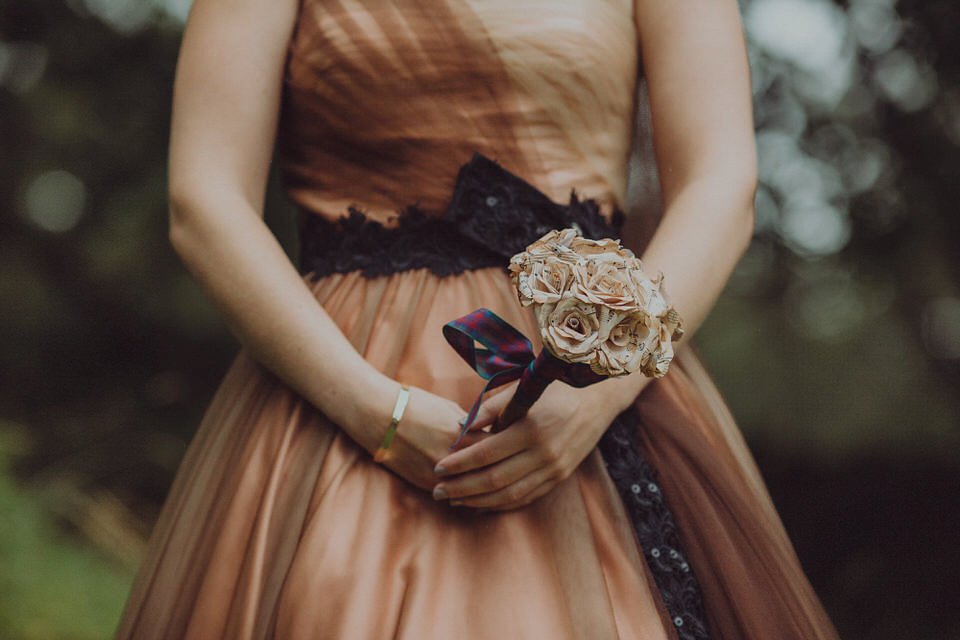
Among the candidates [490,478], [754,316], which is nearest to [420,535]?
[490,478]

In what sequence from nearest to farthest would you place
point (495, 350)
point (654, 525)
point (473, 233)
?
point (495, 350), point (654, 525), point (473, 233)

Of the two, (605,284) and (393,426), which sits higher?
(605,284)

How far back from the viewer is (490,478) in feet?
2.50

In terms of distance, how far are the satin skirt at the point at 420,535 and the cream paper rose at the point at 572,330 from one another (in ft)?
0.83

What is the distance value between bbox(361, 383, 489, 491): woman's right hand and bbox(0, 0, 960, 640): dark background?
1.22 metres

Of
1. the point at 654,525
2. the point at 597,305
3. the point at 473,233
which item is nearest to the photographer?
the point at 597,305

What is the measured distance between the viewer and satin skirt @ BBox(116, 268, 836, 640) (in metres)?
0.73

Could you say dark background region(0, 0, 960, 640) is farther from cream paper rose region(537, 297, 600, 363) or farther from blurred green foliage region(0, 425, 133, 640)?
cream paper rose region(537, 297, 600, 363)

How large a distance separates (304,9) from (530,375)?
1.91 ft

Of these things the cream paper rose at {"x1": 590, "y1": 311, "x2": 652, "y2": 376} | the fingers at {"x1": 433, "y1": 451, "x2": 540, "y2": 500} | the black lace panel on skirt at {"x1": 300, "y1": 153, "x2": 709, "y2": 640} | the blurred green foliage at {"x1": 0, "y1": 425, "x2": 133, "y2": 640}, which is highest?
the cream paper rose at {"x1": 590, "y1": 311, "x2": 652, "y2": 376}

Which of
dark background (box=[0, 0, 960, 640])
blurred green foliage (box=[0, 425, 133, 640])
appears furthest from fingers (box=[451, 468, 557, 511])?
blurred green foliage (box=[0, 425, 133, 640])

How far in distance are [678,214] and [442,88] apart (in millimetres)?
309

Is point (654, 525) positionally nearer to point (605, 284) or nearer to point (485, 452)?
point (485, 452)

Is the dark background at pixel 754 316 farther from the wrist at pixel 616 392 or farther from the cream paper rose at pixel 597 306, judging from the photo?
the cream paper rose at pixel 597 306
